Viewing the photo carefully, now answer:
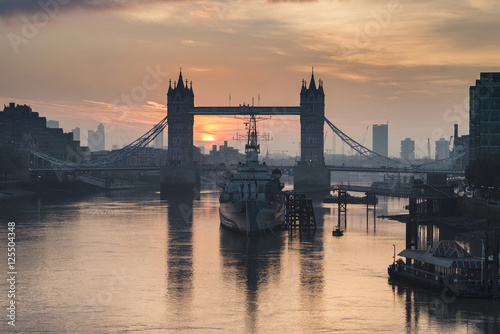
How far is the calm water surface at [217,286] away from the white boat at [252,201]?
99.5 inches

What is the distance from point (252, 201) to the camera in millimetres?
87375

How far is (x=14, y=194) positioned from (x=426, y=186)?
105 metres

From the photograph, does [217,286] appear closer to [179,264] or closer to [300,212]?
[179,264]

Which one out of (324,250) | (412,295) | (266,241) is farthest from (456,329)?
(266,241)

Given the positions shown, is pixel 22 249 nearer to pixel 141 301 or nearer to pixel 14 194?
pixel 141 301

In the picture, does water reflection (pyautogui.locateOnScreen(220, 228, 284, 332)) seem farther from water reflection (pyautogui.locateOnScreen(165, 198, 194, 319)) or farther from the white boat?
water reflection (pyautogui.locateOnScreen(165, 198, 194, 319))

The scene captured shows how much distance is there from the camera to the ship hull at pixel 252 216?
289 ft

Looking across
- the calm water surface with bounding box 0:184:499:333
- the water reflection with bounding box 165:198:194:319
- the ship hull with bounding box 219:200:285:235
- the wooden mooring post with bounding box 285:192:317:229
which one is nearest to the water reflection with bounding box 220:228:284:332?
the calm water surface with bounding box 0:184:499:333

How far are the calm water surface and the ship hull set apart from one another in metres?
1.90

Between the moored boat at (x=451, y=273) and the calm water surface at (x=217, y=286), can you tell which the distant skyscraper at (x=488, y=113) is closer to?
the calm water surface at (x=217, y=286)

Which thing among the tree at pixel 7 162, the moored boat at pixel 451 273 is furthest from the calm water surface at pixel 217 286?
the tree at pixel 7 162

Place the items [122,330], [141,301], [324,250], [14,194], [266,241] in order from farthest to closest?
[14,194], [266,241], [324,250], [141,301], [122,330]

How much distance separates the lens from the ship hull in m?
87.9

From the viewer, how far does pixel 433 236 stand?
8781 cm
